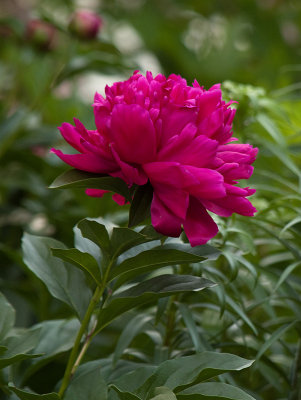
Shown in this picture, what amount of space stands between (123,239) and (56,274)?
0.41ft

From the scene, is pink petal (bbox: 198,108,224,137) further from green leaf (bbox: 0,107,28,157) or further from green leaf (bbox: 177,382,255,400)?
green leaf (bbox: 0,107,28,157)

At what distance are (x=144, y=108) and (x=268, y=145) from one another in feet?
0.77

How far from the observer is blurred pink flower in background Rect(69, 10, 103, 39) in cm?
92

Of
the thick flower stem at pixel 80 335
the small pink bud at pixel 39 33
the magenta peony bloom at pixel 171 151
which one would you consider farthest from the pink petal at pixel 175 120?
the small pink bud at pixel 39 33

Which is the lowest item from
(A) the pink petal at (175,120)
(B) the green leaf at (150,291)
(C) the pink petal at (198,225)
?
(B) the green leaf at (150,291)

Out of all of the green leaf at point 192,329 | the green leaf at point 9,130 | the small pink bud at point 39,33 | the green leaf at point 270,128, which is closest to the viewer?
the green leaf at point 192,329

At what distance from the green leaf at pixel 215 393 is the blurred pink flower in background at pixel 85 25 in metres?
0.66

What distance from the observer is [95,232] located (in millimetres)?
393

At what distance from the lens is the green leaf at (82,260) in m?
0.39

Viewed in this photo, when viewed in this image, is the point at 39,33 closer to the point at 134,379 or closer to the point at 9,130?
the point at 9,130

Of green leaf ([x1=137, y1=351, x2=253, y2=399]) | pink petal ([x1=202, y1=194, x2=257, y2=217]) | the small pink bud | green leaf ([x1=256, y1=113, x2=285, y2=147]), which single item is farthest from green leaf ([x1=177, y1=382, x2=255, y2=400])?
the small pink bud

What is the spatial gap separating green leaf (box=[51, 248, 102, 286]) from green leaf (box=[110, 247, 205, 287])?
0.04 feet

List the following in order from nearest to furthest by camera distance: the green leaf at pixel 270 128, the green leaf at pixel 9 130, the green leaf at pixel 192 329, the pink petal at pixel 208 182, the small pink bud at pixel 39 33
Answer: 1. the pink petal at pixel 208 182
2. the green leaf at pixel 192 329
3. the green leaf at pixel 270 128
4. the green leaf at pixel 9 130
5. the small pink bud at pixel 39 33

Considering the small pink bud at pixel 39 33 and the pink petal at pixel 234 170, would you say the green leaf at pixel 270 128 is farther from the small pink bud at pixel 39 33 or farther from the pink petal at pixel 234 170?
the small pink bud at pixel 39 33
